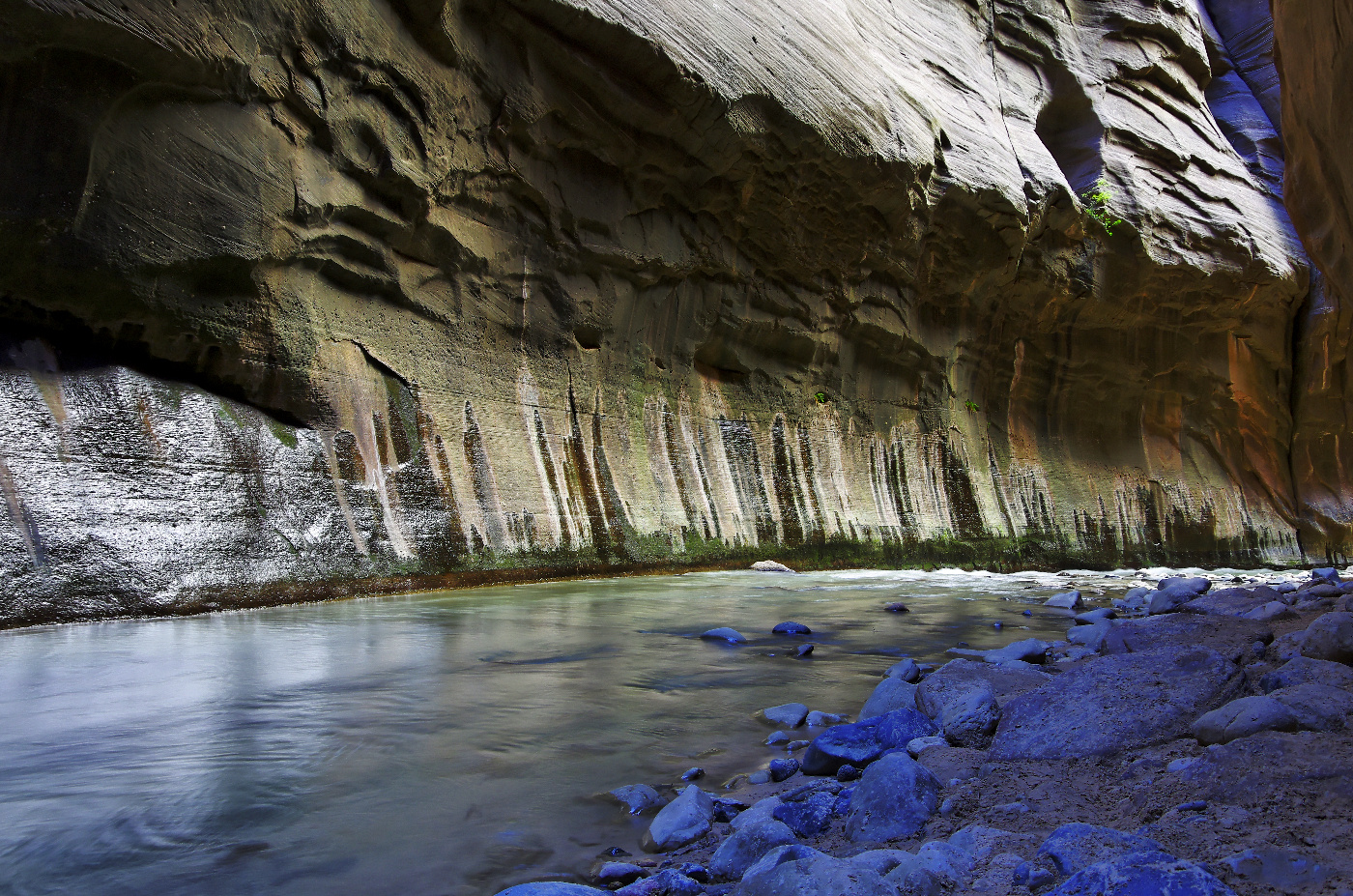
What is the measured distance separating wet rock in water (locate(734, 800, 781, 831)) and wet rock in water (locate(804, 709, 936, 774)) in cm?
28

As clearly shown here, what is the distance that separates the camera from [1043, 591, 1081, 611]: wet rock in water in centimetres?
580

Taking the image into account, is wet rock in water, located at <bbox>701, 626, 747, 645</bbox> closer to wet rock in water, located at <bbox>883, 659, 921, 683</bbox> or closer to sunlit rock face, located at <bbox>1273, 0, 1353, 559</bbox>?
wet rock in water, located at <bbox>883, 659, 921, 683</bbox>

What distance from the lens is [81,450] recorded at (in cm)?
479

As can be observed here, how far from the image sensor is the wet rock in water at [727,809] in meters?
1.66

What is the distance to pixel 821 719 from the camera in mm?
2412

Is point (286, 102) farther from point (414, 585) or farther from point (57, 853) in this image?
point (57, 853)

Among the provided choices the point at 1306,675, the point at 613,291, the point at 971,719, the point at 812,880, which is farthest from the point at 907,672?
the point at 613,291

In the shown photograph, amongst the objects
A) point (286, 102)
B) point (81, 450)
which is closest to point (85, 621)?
point (81, 450)

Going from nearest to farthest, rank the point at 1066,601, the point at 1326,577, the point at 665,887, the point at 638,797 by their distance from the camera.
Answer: the point at 665,887, the point at 638,797, the point at 1066,601, the point at 1326,577

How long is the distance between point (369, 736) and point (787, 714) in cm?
123

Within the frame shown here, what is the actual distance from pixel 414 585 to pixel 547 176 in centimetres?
424

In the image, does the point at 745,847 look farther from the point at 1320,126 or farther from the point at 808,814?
the point at 1320,126

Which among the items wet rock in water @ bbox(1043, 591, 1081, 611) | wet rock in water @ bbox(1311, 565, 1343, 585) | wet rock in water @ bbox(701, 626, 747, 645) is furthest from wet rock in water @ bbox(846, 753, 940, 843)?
wet rock in water @ bbox(1311, 565, 1343, 585)

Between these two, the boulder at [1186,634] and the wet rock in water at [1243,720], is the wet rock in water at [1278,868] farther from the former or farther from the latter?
the boulder at [1186,634]
